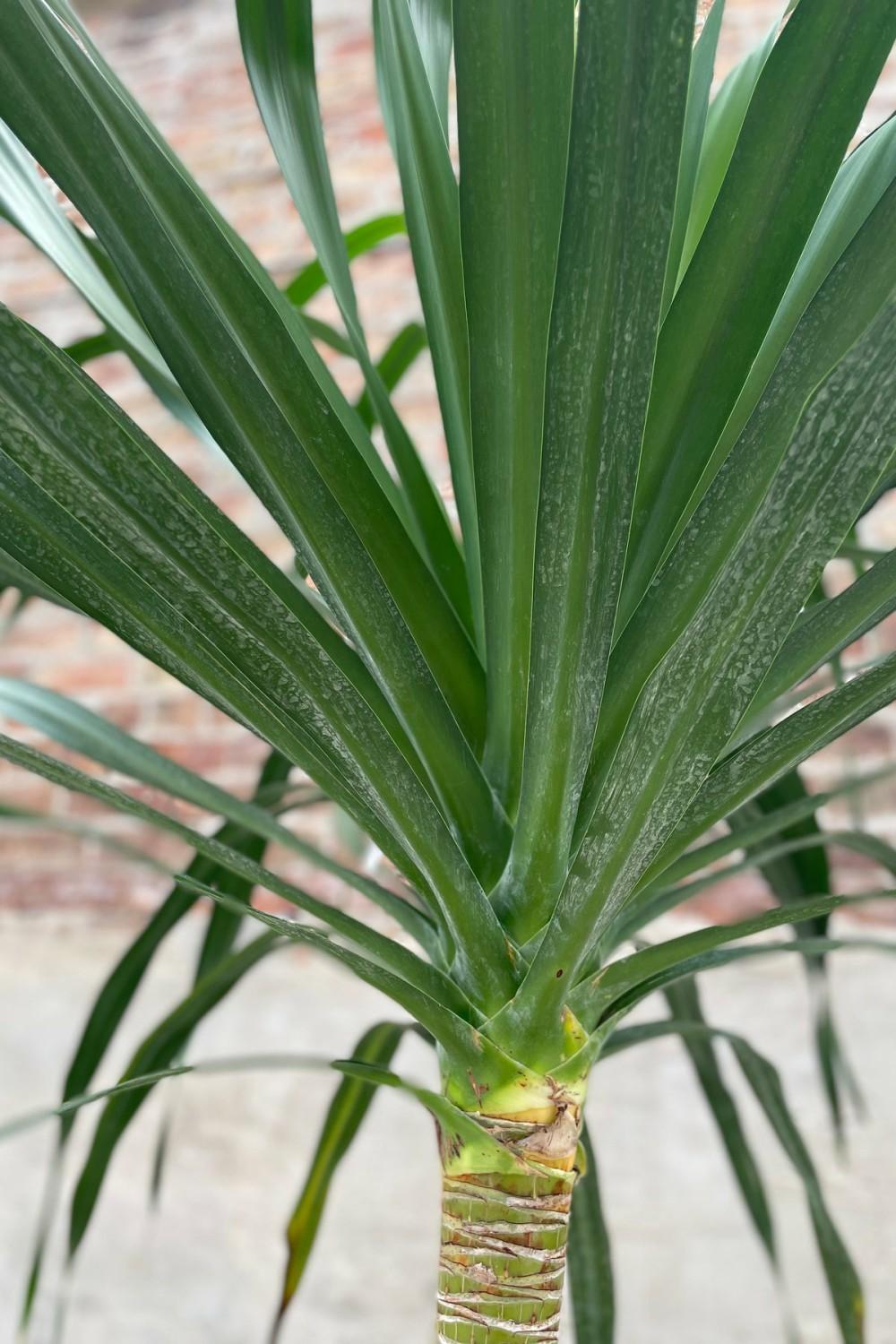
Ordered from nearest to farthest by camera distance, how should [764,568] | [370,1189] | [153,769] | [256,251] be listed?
[764,568] → [153,769] → [370,1189] → [256,251]

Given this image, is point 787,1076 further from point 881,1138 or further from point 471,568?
point 471,568

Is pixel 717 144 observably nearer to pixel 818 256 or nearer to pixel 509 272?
pixel 818 256

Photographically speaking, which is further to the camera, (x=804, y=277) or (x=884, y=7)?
(x=804, y=277)

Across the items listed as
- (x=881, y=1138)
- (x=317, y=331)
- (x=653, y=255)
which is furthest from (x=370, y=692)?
(x=881, y=1138)

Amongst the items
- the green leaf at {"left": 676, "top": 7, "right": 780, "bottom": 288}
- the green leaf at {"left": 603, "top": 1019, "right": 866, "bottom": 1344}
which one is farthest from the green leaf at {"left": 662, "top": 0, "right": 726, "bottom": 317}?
the green leaf at {"left": 603, "top": 1019, "right": 866, "bottom": 1344}

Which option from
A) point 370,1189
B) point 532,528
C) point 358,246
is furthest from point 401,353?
point 370,1189

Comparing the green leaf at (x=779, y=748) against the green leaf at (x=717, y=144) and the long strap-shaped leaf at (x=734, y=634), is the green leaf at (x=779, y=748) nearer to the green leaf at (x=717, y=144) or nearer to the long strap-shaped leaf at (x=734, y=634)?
the long strap-shaped leaf at (x=734, y=634)
